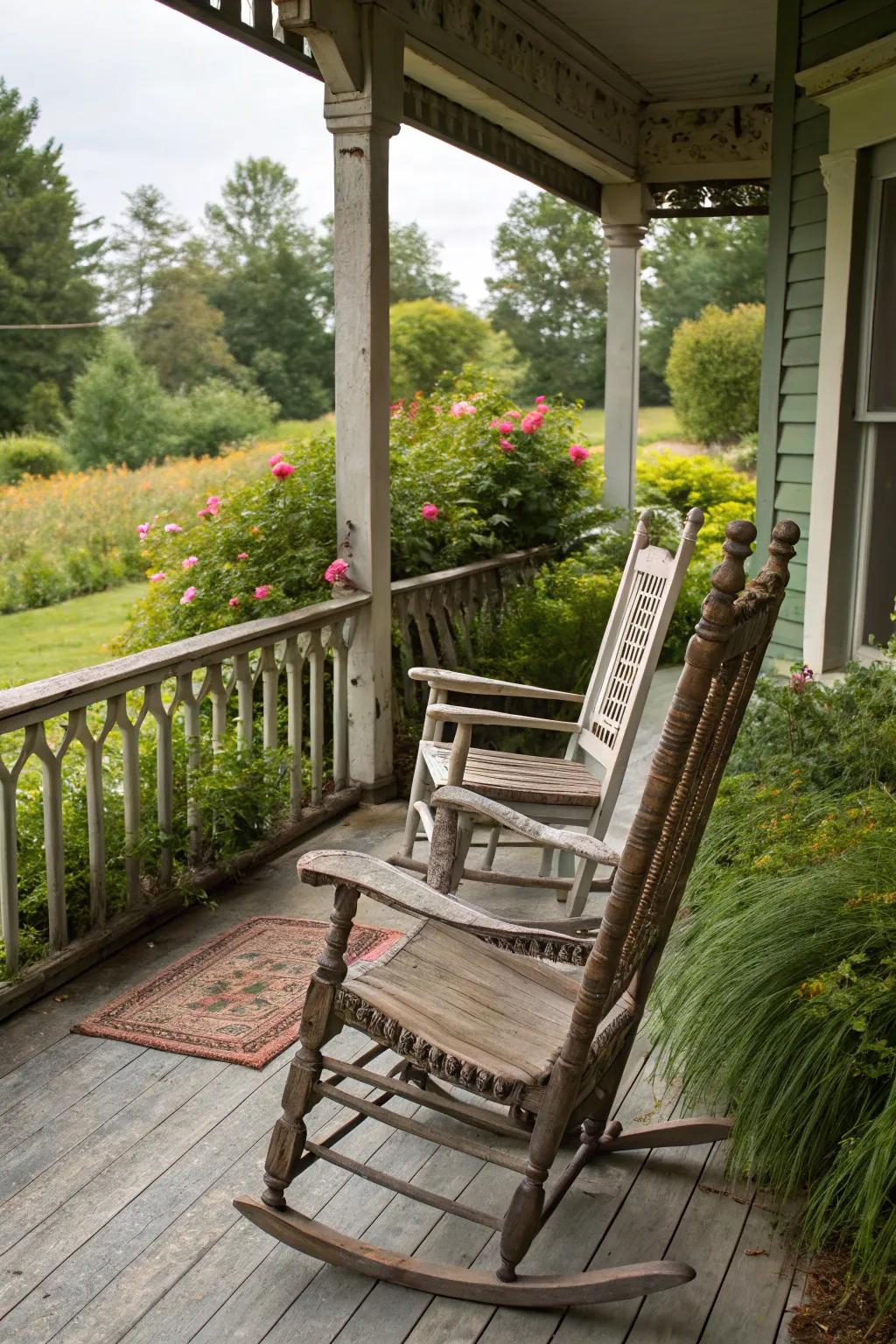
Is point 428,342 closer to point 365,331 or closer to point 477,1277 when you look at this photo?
point 365,331

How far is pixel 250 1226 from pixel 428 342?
728 inches

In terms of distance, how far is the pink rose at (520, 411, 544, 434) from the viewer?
6.14 meters

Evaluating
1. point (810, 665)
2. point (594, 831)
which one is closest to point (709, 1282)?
point (594, 831)

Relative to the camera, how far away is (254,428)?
60.4 feet

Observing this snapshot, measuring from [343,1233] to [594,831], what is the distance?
4.42ft

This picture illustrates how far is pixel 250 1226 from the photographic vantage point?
6.79 feet

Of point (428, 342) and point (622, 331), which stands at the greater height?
point (428, 342)

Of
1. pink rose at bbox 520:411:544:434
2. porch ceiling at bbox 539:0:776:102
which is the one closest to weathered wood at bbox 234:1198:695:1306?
pink rose at bbox 520:411:544:434

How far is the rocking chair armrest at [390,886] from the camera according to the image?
191 centimetres

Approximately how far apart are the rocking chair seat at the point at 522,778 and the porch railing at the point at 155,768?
0.69 m

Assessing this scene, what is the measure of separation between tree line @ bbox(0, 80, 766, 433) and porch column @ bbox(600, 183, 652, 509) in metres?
11.3

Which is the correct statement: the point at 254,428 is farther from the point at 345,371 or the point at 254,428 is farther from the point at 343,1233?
the point at 343,1233

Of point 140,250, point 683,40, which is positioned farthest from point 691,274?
point 683,40

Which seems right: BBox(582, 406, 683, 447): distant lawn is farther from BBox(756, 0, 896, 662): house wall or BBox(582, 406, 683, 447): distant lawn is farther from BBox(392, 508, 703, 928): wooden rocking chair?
BBox(392, 508, 703, 928): wooden rocking chair
